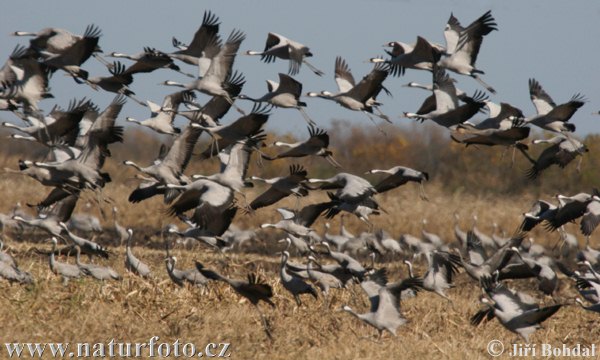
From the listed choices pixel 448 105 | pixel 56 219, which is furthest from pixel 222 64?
pixel 56 219

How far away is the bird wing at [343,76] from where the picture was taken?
45.8 ft

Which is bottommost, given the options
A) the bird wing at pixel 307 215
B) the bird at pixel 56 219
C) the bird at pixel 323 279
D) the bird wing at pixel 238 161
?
the bird at pixel 56 219

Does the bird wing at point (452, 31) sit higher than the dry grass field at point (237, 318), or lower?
higher

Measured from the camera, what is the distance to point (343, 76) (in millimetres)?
14094

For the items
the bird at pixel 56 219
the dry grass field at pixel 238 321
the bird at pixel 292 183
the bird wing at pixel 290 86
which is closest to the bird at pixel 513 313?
the dry grass field at pixel 238 321

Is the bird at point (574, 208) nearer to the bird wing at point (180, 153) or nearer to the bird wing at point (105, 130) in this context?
the bird wing at point (180, 153)

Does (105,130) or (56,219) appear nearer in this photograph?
(105,130)

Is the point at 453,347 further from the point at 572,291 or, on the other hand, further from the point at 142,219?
the point at 142,219

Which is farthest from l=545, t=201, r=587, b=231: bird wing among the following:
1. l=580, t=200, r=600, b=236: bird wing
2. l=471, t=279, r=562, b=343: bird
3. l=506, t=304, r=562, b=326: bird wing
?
l=506, t=304, r=562, b=326: bird wing

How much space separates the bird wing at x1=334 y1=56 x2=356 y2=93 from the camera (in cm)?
1395

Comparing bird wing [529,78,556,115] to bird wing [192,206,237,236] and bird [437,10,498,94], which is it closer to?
bird [437,10,498,94]

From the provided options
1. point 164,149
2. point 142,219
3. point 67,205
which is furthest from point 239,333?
point 142,219

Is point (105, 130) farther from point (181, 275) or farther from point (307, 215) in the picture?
point (307, 215)

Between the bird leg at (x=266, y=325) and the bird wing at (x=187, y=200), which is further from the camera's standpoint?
the bird wing at (x=187, y=200)
